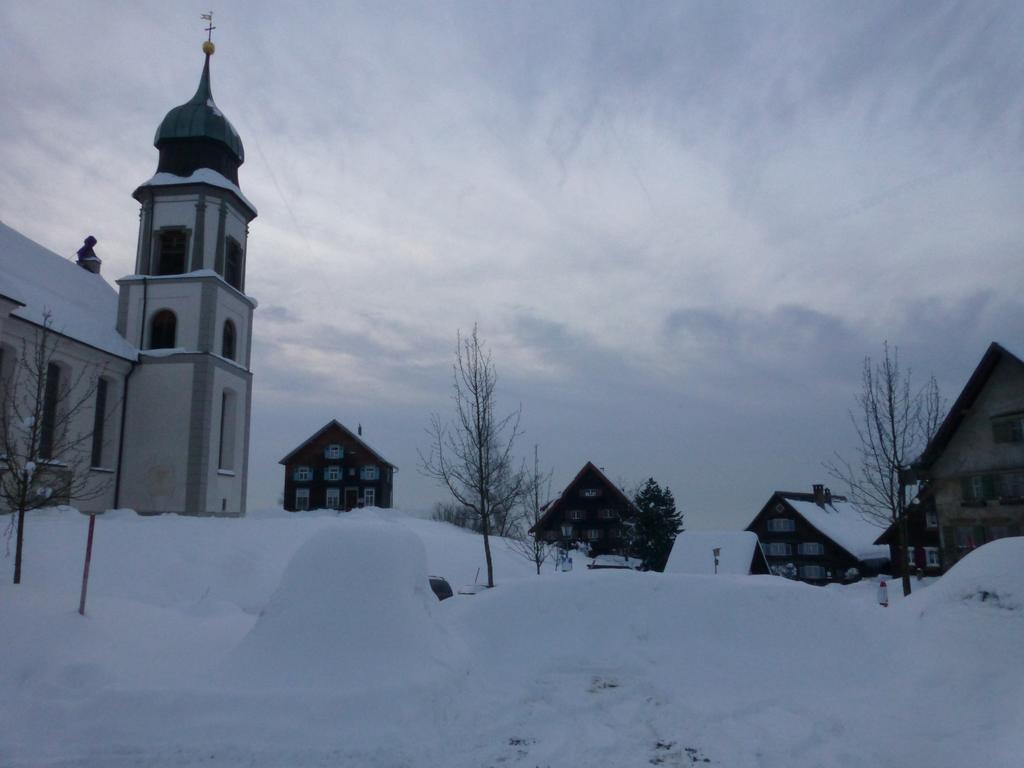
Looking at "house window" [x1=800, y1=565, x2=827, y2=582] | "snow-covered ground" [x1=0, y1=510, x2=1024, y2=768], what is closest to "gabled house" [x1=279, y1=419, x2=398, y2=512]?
"house window" [x1=800, y1=565, x2=827, y2=582]

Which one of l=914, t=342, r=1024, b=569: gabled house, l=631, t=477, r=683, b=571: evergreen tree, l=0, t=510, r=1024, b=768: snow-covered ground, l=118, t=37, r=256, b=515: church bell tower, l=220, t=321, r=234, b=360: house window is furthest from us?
l=631, t=477, r=683, b=571: evergreen tree

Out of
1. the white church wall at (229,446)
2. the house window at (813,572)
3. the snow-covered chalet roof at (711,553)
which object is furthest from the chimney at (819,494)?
the white church wall at (229,446)

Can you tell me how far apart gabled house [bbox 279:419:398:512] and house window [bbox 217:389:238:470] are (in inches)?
952

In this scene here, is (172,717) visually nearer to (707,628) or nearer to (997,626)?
(707,628)

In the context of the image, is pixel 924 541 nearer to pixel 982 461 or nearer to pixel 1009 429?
pixel 982 461

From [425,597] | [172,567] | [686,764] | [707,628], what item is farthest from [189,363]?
[686,764]

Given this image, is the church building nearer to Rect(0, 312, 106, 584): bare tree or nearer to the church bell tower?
the church bell tower

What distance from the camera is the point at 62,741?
682cm

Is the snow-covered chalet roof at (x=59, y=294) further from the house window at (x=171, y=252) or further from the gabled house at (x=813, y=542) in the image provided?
the gabled house at (x=813, y=542)

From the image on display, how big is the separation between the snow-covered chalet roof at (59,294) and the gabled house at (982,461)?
28.6 meters

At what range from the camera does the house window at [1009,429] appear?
25344 millimetres

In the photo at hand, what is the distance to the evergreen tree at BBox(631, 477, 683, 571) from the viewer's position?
149ft

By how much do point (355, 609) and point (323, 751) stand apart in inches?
80.9

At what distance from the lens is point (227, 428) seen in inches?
1252
